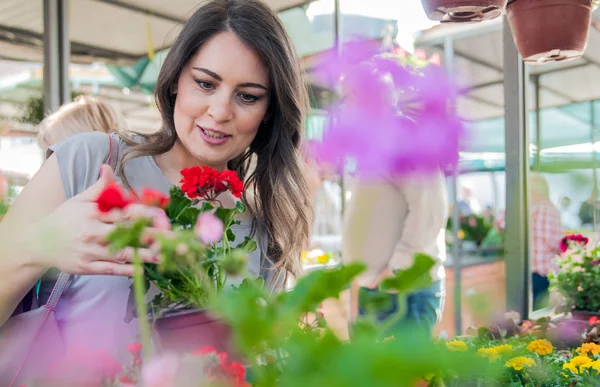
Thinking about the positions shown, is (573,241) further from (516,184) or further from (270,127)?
(270,127)

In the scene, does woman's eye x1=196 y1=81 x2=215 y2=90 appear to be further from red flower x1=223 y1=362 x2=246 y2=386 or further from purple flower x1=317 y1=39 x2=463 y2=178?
purple flower x1=317 y1=39 x2=463 y2=178

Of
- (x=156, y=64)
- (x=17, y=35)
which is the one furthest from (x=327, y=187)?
(x=17, y=35)

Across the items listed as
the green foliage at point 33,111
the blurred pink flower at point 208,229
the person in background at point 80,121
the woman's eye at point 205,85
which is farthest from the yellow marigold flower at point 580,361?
the green foliage at point 33,111

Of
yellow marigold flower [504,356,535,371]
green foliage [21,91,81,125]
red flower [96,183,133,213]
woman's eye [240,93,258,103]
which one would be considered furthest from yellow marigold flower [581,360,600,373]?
green foliage [21,91,81,125]

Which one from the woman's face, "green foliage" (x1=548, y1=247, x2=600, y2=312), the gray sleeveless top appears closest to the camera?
the gray sleeveless top

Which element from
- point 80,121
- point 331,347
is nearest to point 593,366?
point 331,347

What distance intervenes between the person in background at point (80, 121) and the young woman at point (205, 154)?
97 centimetres

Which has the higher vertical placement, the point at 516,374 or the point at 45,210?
the point at 45,210

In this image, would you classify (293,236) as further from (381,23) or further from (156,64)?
(156,64)

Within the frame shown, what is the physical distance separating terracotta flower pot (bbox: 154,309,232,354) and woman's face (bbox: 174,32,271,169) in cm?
48

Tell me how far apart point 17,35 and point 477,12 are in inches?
105

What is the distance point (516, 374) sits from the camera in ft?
3.76

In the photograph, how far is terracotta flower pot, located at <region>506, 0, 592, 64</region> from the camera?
51.9 inches

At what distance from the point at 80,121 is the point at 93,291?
4.26 feet
